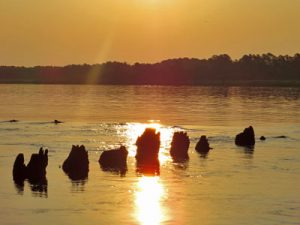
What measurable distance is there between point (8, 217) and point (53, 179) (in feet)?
42.6

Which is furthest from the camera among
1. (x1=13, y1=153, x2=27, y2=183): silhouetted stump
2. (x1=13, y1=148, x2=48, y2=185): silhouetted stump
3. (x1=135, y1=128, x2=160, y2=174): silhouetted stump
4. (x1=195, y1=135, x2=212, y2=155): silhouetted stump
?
(x1=195, y1=135, x2=212, y2=155): silhouetted stump

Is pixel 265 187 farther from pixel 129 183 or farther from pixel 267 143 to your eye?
pixel 267 143

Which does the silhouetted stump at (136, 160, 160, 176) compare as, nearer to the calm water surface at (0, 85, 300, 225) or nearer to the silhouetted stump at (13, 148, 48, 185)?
the calm water surface at (0, 85, 300, 225)

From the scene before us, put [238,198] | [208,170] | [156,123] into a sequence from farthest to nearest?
1. [156,123]
2. [208,170]
3. [238,198]

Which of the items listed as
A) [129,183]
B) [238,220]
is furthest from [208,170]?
[238,220]

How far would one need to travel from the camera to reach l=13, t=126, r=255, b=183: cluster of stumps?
52.4 metres

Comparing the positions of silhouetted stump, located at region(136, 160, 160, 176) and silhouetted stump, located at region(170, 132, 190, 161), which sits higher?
silhouetted stump, located at region(170, 132, 190, 161)

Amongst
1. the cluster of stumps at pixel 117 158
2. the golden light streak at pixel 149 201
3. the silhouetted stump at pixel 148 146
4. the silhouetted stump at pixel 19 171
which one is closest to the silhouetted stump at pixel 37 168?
the cluster of stumps at pixel 117 158

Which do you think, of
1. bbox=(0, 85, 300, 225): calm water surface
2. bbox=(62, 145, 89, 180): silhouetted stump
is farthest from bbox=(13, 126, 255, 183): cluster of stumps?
bbox=(0, 85, 300, 225): calm water surface

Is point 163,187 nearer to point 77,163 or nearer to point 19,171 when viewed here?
point 77,163

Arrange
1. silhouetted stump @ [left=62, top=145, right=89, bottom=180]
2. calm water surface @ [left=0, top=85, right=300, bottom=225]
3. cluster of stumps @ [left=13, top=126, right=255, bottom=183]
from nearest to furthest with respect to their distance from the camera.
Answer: calm water surface @ [left=0, top=85, right=300, bottom=225]
cluster of stumps @ [left=13, top=126, right=255, bottom=183]
silhouetted stump @ [left=62, top=145, right=89, bottom=180]

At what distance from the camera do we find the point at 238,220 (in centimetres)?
4062

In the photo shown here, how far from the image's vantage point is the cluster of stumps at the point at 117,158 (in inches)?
2062

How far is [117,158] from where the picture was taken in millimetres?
62156
